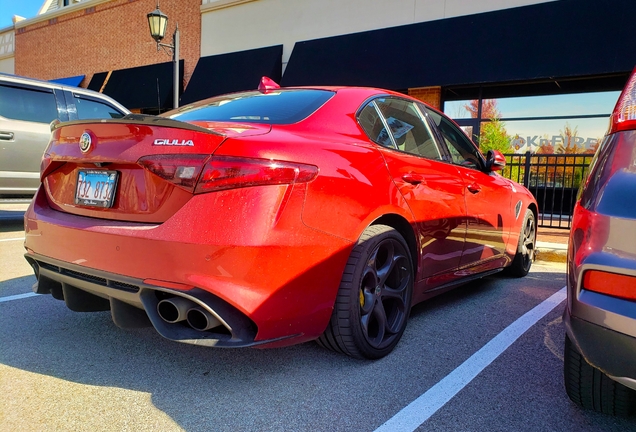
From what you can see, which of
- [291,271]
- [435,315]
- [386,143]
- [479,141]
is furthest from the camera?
[479,141]

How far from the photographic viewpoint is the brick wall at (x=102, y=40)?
17016 mm

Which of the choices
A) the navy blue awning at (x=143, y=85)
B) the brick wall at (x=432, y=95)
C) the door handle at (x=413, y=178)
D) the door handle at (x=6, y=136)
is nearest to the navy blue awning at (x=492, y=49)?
the brick wall at (x=432, y=95)

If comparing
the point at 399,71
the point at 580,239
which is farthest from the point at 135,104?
the point at 580,239

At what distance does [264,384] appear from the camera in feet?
7.82

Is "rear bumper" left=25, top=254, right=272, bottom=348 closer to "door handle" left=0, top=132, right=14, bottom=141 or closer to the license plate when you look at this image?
the license plate

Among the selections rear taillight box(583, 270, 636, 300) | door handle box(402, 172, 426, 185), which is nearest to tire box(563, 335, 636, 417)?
rear taillight box(583, 270, 636, 300)

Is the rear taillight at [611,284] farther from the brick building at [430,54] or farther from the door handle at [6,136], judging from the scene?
the door handle at [6,136]

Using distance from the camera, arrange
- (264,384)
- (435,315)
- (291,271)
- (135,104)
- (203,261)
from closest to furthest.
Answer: (203,261) → (291,271) → (264,384) → (435,315) → (135,104)

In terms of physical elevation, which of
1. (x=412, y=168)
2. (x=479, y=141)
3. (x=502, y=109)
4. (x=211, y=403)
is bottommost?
(x=211, y=403)

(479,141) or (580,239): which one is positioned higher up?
(479,141)

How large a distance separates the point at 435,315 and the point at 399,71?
839 cm

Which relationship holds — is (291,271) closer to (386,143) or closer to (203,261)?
(203,261)

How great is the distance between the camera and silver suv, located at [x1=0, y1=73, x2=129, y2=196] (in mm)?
6391

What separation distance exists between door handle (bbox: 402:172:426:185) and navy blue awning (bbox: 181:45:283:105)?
431 inches
